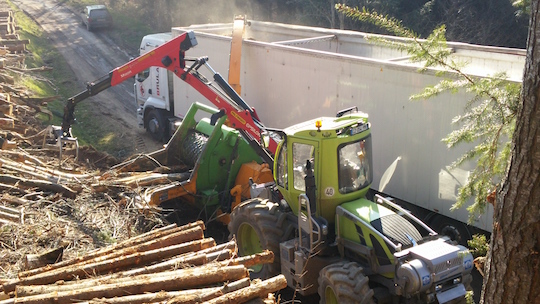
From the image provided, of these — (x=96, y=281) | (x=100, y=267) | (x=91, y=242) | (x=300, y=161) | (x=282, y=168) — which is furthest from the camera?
(x=91, y=242)

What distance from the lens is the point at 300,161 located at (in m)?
7.58

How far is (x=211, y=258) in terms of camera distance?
6418 millimetres

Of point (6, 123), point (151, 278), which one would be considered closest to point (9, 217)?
point (151, 278)

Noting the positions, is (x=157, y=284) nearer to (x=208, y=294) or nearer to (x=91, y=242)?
(x=208, y=294)

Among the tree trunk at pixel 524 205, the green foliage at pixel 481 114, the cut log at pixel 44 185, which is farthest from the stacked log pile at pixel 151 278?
the cut log at pixel 44 185

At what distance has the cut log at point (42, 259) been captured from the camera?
6594 millimetres

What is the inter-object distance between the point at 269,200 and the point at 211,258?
2.51m

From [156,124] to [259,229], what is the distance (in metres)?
9.99

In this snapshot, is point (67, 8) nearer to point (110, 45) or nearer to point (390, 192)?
point (110, 45)

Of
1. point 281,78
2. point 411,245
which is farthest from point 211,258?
point 281,78

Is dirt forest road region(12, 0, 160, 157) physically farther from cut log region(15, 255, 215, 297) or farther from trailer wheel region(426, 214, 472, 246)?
cut log region(15, 255, 215, 297)

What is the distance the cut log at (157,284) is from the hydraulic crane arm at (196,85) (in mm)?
4732

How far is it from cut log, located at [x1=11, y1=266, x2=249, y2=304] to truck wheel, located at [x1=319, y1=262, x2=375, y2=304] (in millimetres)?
1334

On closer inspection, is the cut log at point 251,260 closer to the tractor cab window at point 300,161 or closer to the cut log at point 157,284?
the cut log at point 157,284
